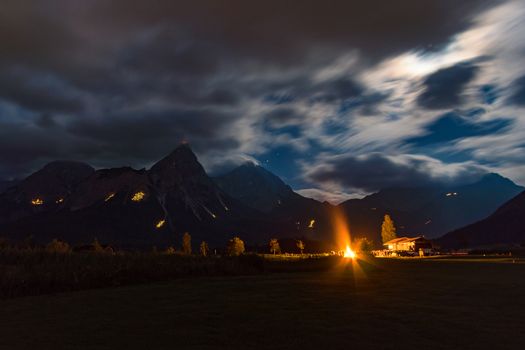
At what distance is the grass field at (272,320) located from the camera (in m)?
8.50

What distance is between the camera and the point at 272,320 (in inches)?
430

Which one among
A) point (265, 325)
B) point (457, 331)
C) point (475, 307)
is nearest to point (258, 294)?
point (265, 325)

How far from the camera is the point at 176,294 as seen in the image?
56.4 feet

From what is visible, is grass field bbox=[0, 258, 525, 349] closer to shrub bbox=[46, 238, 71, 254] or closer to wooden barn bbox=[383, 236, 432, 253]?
shrub bbox=[46, 238, 71, 254]

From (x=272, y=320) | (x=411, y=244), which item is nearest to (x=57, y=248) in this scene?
(x=272, y=320)

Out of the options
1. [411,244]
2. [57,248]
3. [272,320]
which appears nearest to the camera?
[272,320]

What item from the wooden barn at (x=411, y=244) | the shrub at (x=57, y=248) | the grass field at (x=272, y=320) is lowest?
the grass field at (x=272, y=320)

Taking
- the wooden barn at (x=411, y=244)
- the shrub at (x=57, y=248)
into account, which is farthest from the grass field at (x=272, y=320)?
the wooden barn at (x=411, y=244)

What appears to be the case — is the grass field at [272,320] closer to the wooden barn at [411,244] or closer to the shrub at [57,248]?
the shrub at [57,248]

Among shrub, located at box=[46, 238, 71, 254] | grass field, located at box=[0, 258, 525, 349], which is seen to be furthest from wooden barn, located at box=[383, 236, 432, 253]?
grass field, located at box=[0, 258, 525, 349]

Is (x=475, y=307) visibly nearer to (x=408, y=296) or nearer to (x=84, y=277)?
(x=408, y=296)

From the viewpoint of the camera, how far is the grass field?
8500mm

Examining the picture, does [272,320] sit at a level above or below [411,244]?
below

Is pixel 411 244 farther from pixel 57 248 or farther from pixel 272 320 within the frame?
pixel 272 320
